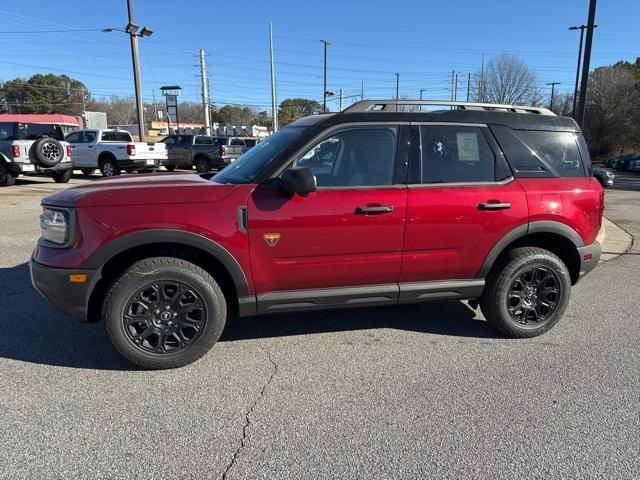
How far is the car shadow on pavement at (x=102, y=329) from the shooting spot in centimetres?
365

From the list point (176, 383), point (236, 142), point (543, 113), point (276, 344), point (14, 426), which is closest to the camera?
point (14, 426)

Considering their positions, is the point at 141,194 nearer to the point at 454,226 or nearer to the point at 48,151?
the point at 454,226

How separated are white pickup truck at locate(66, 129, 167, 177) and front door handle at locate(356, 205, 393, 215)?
1628 cm

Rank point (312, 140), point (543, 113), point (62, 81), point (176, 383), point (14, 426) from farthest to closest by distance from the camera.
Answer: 1. point (62, 81)
2. point (543, 113)
3. point (312, 140)
4. point (176, 383)
5. point (14, 426)

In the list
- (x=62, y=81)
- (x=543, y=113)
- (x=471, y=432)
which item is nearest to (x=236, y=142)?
(x=543, y=113)

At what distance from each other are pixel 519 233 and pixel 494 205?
1.12 feet

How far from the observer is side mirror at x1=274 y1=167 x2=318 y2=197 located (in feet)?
10.7

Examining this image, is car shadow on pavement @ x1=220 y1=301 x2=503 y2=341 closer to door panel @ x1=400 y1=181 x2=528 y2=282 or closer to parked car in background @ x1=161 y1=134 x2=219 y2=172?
door panel @ x1=400 y1=181 x2=528 y2=282

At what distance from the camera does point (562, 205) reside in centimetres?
401

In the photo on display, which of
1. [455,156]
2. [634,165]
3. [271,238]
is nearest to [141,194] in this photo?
[271,238]

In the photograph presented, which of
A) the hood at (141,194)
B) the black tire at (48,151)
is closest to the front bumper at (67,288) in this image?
the hood at (141,194)

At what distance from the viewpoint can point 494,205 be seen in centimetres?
381

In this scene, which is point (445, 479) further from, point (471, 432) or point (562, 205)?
point (562, 205)

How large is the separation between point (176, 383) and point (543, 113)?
3.70 meters
